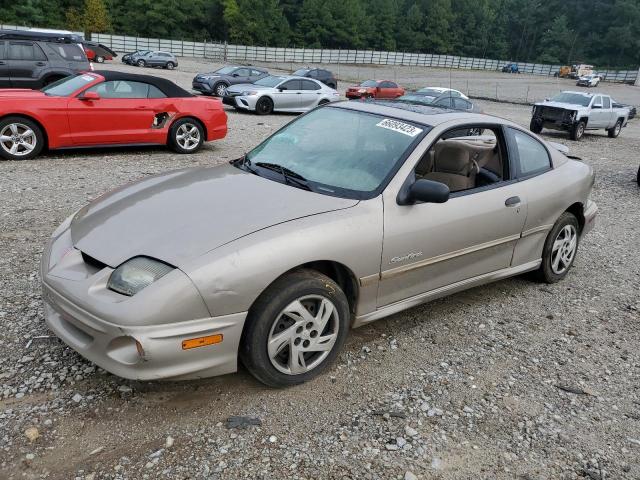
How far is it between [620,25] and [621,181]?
113 meters

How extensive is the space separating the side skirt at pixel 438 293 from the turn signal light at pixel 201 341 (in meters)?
0.98

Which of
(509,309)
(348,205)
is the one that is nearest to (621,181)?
(509,309)

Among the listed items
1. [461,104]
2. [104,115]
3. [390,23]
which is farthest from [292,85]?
A: [390,23]

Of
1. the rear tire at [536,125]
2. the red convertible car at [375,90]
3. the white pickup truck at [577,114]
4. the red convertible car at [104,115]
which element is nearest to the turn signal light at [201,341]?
the red convertible car at [104,115]

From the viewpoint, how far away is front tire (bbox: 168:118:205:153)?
9.55 metres

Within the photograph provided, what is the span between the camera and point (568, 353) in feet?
12.6

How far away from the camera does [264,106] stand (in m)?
17.4

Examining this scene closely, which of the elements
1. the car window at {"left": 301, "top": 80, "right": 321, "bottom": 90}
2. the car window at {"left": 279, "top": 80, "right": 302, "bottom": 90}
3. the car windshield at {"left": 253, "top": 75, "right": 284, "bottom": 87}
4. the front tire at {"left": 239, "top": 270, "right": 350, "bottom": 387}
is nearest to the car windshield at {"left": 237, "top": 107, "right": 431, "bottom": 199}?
the front tire at {"left": 239, "top": 270, "right": 350, "bottom": 387}

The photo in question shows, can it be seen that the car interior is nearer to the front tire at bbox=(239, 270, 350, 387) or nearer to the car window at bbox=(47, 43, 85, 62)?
the front tire at bbox=(239, 270, 350, 387)

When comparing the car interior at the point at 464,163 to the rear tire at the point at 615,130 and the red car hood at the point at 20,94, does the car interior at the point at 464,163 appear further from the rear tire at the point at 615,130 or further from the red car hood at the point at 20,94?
the rear tire at the point at 615,130

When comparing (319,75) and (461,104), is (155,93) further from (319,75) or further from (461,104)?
(319,75)

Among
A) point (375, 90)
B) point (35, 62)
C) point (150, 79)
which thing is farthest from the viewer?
point (375, 90)

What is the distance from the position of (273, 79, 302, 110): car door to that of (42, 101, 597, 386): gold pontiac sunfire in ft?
45.6

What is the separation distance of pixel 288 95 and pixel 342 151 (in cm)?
Answer: 1486
